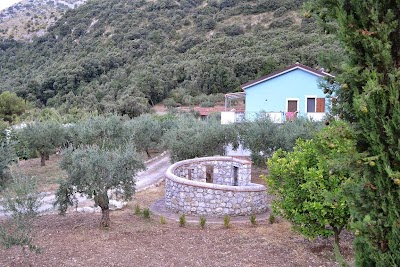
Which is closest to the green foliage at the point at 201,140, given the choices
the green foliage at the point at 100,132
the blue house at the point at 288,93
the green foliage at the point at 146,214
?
the green foliage at the point at 100,132

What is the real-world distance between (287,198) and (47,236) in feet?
22.6

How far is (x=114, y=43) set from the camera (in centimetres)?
5878

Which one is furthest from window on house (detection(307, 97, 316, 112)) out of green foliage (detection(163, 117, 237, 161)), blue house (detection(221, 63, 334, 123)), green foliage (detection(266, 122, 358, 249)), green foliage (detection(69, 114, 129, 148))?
green foliage (detection(266, 122, 358, 249))

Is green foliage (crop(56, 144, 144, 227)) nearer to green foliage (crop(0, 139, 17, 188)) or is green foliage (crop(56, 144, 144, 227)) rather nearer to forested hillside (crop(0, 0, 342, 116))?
green foliage (crop(0, 139, 17, 188))

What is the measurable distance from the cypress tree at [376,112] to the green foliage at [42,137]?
22.4 m

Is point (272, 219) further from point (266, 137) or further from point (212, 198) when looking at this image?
point (266, 137)

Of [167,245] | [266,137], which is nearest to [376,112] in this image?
[167,245]

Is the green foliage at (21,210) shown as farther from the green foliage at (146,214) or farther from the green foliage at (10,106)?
the green foliage at (10,106)

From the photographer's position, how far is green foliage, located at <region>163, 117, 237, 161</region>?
19.5 metres

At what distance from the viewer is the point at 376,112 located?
3520 mm

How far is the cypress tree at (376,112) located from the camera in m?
3.46

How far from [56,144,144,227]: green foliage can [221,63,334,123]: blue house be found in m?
13.8

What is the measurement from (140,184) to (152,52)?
4084 centimetres

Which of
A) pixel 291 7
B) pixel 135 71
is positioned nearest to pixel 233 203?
pixel 135 71
